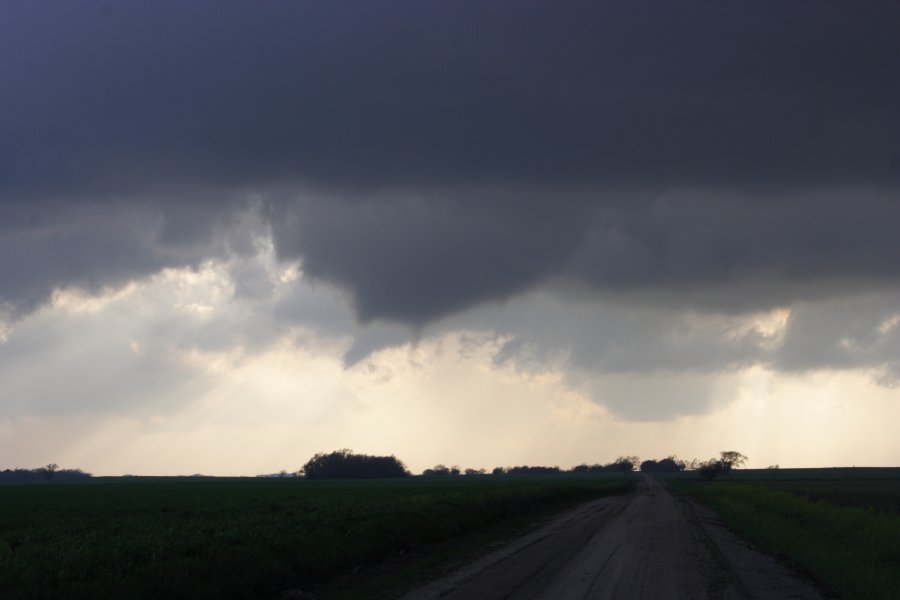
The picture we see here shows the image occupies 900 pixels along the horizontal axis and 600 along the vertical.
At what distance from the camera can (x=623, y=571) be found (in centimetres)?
2078

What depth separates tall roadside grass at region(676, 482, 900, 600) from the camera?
62.1 ft

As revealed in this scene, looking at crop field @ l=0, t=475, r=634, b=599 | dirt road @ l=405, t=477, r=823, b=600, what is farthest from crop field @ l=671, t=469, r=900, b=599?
crop field @ l=0, t=475, r=634, b=599

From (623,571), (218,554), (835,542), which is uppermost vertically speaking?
(218,554)

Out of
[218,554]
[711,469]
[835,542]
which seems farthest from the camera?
[711,469]

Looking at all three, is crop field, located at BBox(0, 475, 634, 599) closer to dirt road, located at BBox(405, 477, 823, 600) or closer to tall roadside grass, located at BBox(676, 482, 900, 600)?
dirt road, located at BBox(405, 477, 823, 600)

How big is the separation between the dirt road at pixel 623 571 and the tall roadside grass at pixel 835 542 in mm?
908

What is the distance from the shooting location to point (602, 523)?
39.7 m

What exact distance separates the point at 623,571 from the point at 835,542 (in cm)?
1100

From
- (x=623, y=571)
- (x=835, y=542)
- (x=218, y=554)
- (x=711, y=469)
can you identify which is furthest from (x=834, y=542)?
(x=711, y=469)

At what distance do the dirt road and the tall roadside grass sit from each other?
908mm

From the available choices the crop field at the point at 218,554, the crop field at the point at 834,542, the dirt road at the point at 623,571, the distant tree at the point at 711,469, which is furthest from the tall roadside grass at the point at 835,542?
the distant tree at the point at 711,469

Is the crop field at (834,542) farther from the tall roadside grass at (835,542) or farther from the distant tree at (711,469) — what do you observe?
the distant tree at (711,469)

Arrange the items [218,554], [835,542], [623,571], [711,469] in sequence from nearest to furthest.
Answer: [218,554]
[623,571]
[835,542]
[711,469]

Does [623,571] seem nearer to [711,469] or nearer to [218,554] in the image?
[218,554]
